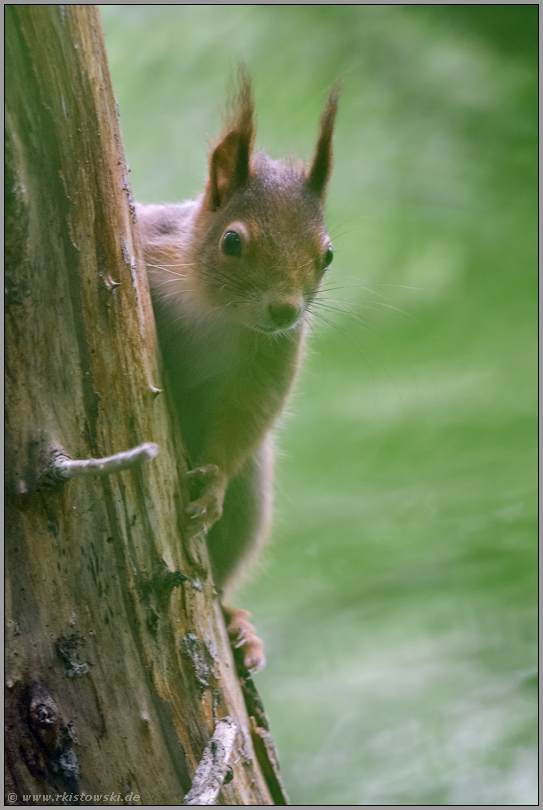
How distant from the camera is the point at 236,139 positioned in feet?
7.44

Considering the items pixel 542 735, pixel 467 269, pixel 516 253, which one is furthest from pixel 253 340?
pixel 542 735

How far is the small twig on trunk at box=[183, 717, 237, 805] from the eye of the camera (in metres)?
1.71

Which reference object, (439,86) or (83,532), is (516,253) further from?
(83,532)

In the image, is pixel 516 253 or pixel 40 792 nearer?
pixel 40 792

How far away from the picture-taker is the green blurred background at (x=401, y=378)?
104 inches

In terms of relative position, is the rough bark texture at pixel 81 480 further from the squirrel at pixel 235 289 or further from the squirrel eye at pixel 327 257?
the squirrel eye at pixel 327 257

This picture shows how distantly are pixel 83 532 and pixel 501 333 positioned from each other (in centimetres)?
192

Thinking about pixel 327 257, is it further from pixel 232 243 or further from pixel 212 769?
pixel 212 769

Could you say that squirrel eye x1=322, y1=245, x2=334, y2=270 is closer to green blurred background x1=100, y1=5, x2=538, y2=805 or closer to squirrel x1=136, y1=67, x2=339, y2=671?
squirrel x1=136, y1=67, x2=339, y2=671

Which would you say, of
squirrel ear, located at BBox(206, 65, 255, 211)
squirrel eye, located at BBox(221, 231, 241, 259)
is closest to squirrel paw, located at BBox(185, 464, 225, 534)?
squirrel eye, located at BBox(221, 231, 241, 259)

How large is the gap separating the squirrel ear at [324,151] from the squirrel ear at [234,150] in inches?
9.1

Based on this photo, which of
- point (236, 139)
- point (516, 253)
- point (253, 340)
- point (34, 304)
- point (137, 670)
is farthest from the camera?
point (516, 253)

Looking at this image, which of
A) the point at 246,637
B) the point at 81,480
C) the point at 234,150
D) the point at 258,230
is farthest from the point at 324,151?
the point at 246,637

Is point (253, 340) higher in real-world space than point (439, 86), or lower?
lower
